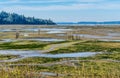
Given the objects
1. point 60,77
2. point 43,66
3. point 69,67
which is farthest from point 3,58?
point 60,77

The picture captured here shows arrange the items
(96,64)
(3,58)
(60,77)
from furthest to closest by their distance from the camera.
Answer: (3,58), (96,64), (60,77)

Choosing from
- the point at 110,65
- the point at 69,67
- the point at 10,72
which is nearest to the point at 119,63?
the point at 110,65

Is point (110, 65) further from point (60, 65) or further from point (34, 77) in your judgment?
point (34, 77)

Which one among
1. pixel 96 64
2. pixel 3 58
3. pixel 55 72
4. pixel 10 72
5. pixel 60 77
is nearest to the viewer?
pixel 10 72

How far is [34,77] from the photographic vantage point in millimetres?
16656

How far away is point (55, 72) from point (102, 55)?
35.6 feet

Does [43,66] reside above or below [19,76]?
below

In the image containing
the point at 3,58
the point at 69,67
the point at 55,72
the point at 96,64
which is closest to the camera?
the point at 55,72

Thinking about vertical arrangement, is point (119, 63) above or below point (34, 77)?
below

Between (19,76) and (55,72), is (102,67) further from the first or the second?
(19,76)

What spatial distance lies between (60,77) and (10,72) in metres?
3.38

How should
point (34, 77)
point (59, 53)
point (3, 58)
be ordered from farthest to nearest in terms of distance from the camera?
point (59, 53)
point (3, 58)
point (34, 77)

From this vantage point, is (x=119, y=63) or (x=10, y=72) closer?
(x=10, y=72)

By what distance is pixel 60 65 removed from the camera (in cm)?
2648
